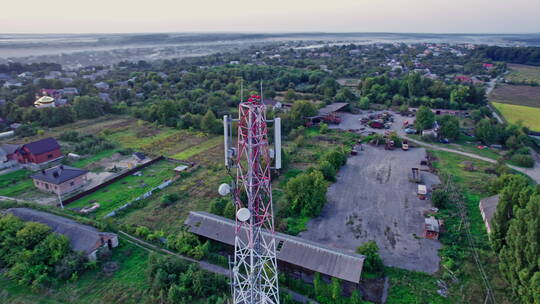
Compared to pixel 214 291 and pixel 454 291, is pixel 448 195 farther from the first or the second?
pixel 214 291

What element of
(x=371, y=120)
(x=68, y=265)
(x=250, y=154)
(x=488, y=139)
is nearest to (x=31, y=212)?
(x=68, y=265)

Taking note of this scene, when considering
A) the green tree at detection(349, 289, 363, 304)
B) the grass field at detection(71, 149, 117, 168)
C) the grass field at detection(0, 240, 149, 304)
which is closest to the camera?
the green tree at detection(349, 289, 363, 304)

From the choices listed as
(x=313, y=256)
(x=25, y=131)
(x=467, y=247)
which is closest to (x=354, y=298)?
(x=313, y=256)

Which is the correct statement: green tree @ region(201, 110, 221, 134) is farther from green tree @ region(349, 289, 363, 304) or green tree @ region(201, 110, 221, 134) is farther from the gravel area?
green tree @ region(349, 289, 363, 304)

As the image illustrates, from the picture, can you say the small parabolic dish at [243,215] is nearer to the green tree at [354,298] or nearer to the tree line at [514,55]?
the green tree at [354,298]

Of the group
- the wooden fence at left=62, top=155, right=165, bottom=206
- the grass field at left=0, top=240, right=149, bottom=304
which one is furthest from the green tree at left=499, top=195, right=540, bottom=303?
the wooden fence at left=62, top=155, right=165, bottom=206

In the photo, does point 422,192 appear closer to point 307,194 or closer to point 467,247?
point 467,247
